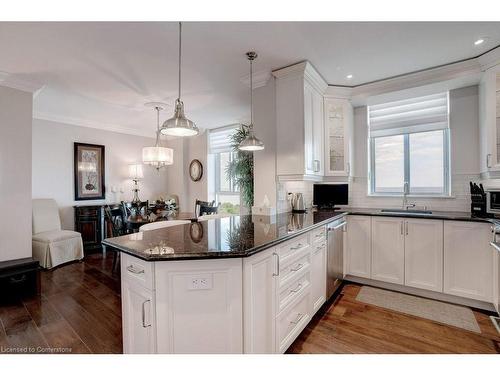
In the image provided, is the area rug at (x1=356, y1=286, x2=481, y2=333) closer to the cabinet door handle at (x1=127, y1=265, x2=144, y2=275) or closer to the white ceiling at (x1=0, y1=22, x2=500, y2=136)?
the cabinet door handle at (x1=127, y1=265, x2=144, y2=275)

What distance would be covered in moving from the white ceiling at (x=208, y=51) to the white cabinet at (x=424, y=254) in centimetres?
185

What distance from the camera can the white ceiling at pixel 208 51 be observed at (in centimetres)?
210

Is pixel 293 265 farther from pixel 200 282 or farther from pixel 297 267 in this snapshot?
pixel 200 282

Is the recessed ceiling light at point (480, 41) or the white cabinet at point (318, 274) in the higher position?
the recessed ceiling light at point (480, 41)

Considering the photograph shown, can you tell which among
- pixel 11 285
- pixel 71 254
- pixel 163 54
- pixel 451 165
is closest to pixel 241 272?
pixel 163 54

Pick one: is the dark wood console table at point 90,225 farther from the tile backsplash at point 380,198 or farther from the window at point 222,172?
the tile backsplash at point 380,198

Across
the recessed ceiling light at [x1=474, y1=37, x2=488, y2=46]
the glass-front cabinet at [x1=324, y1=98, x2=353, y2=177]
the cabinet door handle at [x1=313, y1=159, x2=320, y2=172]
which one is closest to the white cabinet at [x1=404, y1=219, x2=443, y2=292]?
the glass-front cabinet at [x1=324, y1=98, x2=353, y2=177]

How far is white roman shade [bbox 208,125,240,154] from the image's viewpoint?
5367 millimetres

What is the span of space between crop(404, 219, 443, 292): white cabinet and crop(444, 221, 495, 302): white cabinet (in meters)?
0.06

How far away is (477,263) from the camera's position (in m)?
2.50

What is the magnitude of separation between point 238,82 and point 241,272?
2606 mm

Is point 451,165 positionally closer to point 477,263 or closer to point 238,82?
point 477,263

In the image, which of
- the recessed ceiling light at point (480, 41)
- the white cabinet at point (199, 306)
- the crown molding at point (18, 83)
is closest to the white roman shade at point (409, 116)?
the recessed ceiling light at point (480, 41)

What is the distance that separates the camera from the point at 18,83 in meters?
3.00
